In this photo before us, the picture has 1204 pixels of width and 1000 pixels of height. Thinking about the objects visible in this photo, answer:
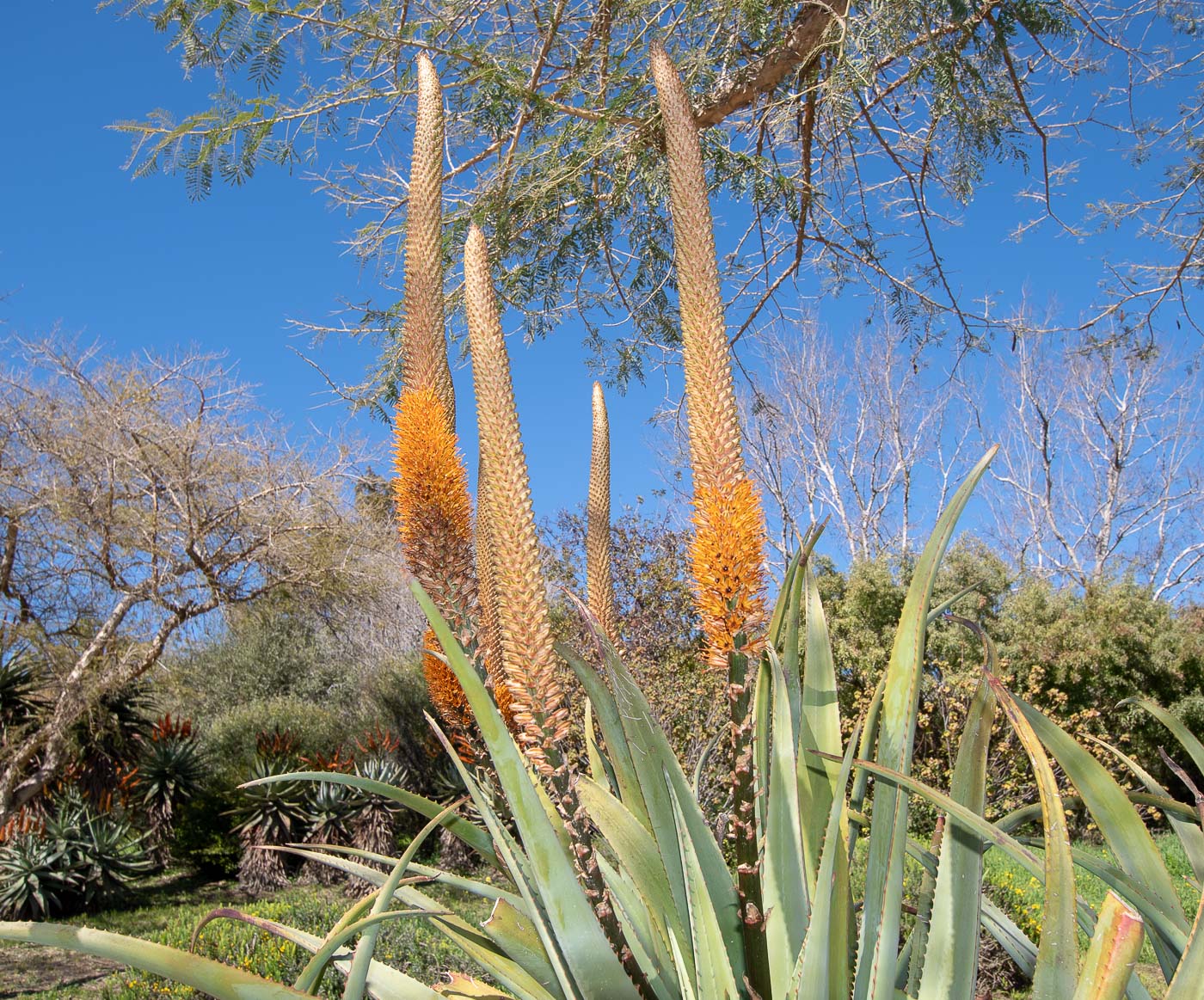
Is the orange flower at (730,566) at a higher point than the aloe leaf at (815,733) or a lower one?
higher

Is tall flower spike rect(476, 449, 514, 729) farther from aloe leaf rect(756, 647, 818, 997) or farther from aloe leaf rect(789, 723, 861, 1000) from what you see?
aloe leaf rect(789, 723, 861, 1000)

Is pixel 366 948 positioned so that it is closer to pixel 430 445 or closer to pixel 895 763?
pixel 895 763

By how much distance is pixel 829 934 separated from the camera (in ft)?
4.86

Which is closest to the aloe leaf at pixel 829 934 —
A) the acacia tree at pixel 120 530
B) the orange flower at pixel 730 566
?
the orange flower at pixel 730 566

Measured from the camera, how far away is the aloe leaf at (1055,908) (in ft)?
4.29

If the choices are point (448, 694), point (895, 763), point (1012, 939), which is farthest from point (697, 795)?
point (1012, 939)

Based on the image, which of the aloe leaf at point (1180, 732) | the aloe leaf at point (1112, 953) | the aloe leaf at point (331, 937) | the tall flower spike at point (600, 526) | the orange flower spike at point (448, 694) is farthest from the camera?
the tall flower spike at point (600, 526)

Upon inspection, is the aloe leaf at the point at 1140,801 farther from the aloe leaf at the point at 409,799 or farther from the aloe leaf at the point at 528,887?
the aloe leaf at the point at 409,799

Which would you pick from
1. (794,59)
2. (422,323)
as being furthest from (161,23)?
(422,323)

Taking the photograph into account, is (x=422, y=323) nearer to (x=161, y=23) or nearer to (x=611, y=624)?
(x=611, y=624)

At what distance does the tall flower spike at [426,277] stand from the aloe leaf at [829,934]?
1.23 meters

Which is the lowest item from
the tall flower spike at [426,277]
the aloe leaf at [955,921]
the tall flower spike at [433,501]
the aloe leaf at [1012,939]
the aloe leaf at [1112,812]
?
the aloe leaf at [1012,939]

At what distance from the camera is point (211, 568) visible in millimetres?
10711

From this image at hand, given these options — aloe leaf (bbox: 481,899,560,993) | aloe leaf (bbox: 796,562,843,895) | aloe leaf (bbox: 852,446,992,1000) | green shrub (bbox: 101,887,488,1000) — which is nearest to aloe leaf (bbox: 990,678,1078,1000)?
aloe leaf (bbox: 852,446,992,1000)
